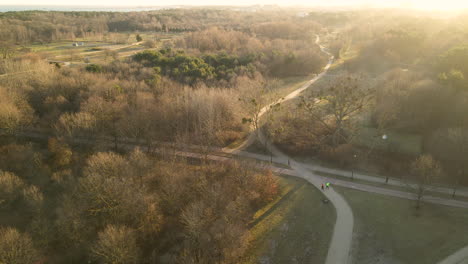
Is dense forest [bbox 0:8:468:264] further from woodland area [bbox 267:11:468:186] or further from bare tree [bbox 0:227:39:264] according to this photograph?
woodland area [bbox 267:11:468:186]

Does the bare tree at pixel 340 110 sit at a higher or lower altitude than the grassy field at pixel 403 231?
higher

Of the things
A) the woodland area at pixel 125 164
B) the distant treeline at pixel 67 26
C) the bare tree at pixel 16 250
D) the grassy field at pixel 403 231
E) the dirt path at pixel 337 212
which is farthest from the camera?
the distant treeline at pixel 67 26

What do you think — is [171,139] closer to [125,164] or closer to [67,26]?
[125,164]

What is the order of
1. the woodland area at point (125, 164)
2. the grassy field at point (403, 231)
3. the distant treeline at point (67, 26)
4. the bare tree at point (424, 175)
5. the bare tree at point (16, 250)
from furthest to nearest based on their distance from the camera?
1. the distant treeline at point (67, 26)
2. the bare tree at point (424, 175)
3. the woodland area at point (125, 164)
4. the grassy field at point (403, 231)
5. the bare tree at point (16, 250)

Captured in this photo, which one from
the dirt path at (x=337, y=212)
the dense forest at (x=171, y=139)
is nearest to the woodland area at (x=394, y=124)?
the dense forest at (x=171, y=139)

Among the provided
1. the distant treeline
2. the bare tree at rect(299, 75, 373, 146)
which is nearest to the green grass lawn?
the bare tree at rect(299, 75, 373, 146)

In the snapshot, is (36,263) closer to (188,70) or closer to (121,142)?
(121,142)

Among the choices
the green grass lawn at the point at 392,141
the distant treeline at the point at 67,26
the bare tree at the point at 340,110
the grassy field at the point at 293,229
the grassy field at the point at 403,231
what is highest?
the distant treeline at the point at 67,26

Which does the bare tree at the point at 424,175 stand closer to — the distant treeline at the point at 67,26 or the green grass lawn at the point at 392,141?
the green grass lawn at the point at 392,141
